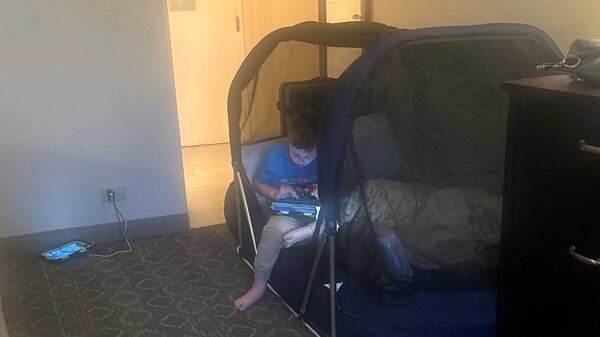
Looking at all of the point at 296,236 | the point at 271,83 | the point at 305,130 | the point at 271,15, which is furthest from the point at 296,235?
the point at 271,15

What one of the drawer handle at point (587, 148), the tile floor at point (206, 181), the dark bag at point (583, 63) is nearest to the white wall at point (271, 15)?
the tile floor at point (206, 181)

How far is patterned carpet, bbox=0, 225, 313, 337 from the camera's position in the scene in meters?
2.15

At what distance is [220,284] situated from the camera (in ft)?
8.14

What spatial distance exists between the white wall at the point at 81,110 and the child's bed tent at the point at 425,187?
4.70ft

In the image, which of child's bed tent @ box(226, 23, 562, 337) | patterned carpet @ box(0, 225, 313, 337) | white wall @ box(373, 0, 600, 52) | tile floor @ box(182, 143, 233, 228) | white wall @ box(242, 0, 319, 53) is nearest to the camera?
child's bed tent @ box(226, 23, 562, 337)

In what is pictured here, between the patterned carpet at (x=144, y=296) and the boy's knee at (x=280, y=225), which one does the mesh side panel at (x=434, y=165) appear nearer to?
the boy's knee at (x=280, y=225)

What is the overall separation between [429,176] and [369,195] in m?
0.23

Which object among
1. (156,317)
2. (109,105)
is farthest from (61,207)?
(156,317)

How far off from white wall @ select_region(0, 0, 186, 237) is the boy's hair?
2.86ft

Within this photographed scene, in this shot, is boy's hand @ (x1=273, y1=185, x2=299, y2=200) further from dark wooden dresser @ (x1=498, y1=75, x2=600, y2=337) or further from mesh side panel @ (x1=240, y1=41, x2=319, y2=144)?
dark wooden dresser @ (x1=498, y1=75, x2=600, y2=337)

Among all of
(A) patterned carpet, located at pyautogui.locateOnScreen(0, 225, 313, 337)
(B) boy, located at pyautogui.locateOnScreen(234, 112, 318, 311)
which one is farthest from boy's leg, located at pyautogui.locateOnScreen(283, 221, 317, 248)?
(A) patterned carpet, located at pyautogui.locateOnScreen(0, 225, 313, 337)

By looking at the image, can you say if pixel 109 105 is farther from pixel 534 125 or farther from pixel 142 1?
pixel 534 125

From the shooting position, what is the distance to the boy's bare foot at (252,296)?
7.44ft

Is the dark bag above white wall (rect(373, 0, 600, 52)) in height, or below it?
below
